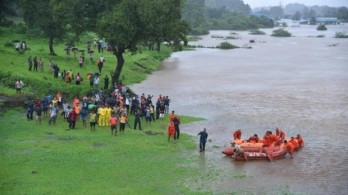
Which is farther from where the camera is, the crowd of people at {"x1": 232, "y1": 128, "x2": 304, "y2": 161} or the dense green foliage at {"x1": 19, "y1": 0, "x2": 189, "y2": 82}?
the dense green foliage at {"x1": 19, "y1": 0, "x2": 189, "y2": 82}

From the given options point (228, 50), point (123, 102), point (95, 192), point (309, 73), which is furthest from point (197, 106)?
point (228, 50)

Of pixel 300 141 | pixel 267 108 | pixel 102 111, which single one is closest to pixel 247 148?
pixel 300 141

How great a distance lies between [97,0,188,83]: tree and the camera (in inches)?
1324

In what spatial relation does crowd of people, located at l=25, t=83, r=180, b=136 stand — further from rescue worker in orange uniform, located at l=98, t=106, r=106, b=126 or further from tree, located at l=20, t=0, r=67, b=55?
tree, located at l=20, t=0, r=67, b=55

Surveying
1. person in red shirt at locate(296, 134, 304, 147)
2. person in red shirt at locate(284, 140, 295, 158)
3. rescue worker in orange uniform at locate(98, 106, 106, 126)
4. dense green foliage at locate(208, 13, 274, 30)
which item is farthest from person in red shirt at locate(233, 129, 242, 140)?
dense green foliage at locate(208, 13, 274, 30)

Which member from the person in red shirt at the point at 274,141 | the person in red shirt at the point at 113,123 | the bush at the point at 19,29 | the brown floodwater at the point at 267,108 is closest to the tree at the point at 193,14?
the brown floodwater at the point at 267,108

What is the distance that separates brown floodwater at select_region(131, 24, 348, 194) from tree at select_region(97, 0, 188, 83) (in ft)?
17.2

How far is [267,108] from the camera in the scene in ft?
116

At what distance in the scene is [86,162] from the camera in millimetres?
21781

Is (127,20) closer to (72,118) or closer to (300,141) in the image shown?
(72,118)

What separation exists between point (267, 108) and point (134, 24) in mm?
10885

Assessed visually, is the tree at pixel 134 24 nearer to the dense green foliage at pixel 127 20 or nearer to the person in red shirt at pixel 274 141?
the dense green foliage at pixel 127 20

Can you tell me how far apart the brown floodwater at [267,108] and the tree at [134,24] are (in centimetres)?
524

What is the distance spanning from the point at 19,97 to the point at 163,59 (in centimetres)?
3740
